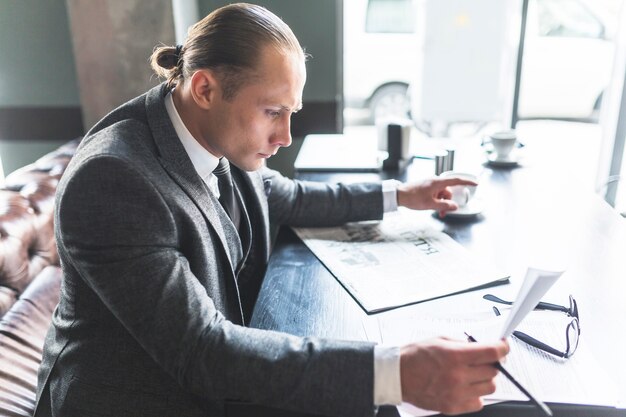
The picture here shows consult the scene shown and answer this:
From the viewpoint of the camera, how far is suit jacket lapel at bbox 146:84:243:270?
903 mm

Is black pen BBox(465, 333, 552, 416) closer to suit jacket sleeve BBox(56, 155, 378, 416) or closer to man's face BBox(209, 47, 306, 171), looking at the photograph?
suit jacket sleeve BBox(56, 155, 378, 416)

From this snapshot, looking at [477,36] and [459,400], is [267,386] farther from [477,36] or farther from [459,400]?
[477,36]

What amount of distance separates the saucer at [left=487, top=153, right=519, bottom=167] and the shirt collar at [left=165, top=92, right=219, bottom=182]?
110 centimetres

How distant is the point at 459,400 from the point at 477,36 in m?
3.46

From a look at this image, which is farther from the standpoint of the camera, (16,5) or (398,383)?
(16,5)

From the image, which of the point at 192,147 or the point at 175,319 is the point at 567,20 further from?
the point at 175,319

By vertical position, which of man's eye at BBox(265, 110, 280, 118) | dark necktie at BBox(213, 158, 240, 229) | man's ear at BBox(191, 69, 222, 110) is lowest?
dark necktie at BBox(213, 158, 240, 229)

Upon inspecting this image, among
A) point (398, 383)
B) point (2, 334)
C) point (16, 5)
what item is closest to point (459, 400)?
point (398, 383)

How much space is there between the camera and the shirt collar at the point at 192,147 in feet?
3.17

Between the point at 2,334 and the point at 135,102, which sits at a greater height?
the point at 135,102

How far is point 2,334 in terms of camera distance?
115cm

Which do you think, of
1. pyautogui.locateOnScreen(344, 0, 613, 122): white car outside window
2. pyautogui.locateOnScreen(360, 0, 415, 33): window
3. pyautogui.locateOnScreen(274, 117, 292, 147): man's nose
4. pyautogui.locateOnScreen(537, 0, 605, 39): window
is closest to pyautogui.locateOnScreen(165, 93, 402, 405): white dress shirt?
pyautogui.locateOnScreen(274, 117, 292, 147): man's nose

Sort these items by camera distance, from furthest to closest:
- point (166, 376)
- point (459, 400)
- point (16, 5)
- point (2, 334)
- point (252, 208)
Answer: point (16, 5) < point (252, 208) < point (2, 334) < point (166, 376) < point (459, 400)

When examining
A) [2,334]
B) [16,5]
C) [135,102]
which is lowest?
[2,334]
